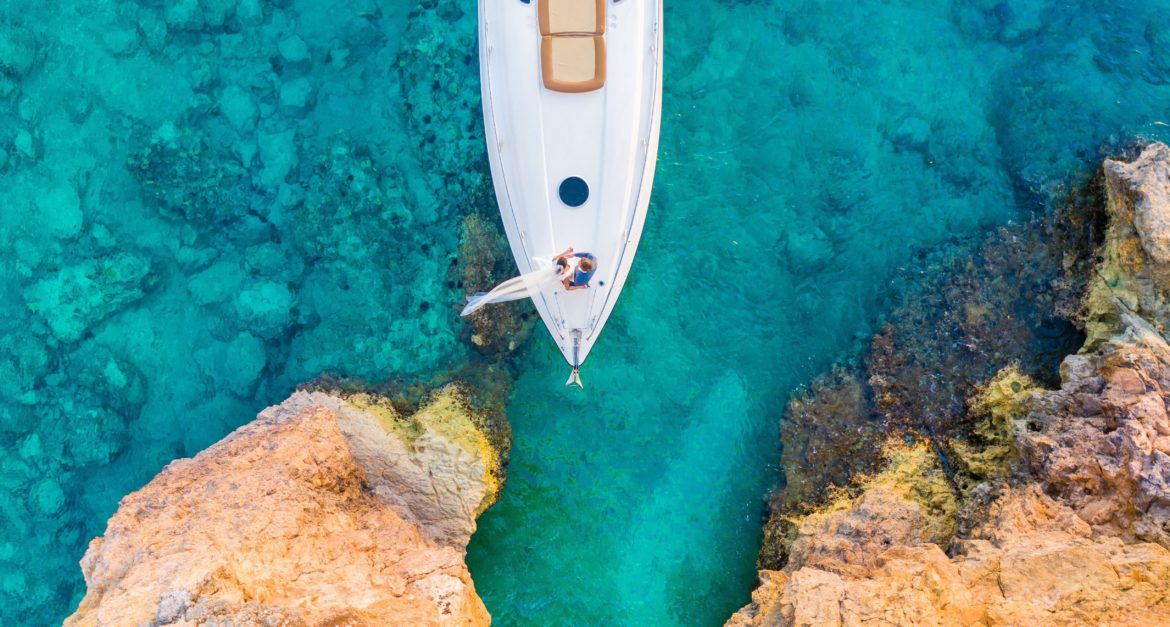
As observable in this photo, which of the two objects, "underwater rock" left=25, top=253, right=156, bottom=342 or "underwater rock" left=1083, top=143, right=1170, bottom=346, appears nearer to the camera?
"underwater rock" left=1083, top=143, right=1170, bottom=346

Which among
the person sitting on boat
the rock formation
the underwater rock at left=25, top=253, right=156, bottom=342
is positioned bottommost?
the rock formation

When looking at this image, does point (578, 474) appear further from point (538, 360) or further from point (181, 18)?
point (181, 18)

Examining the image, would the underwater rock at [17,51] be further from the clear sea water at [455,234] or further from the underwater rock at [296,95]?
the underwater rock at [296,95]

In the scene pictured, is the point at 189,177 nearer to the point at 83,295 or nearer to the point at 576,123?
the point at 83,295

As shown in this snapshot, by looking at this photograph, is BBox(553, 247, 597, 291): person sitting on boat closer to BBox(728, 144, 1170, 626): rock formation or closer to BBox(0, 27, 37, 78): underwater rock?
BBox(728, 144, 1170, 626): rock formation

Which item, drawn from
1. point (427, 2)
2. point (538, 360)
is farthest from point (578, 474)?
point (427, 2)

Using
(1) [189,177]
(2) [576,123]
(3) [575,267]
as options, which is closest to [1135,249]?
(3) [575,267]

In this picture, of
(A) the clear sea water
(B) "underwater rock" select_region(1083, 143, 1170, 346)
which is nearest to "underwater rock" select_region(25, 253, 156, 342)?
(A) the clear sea water
